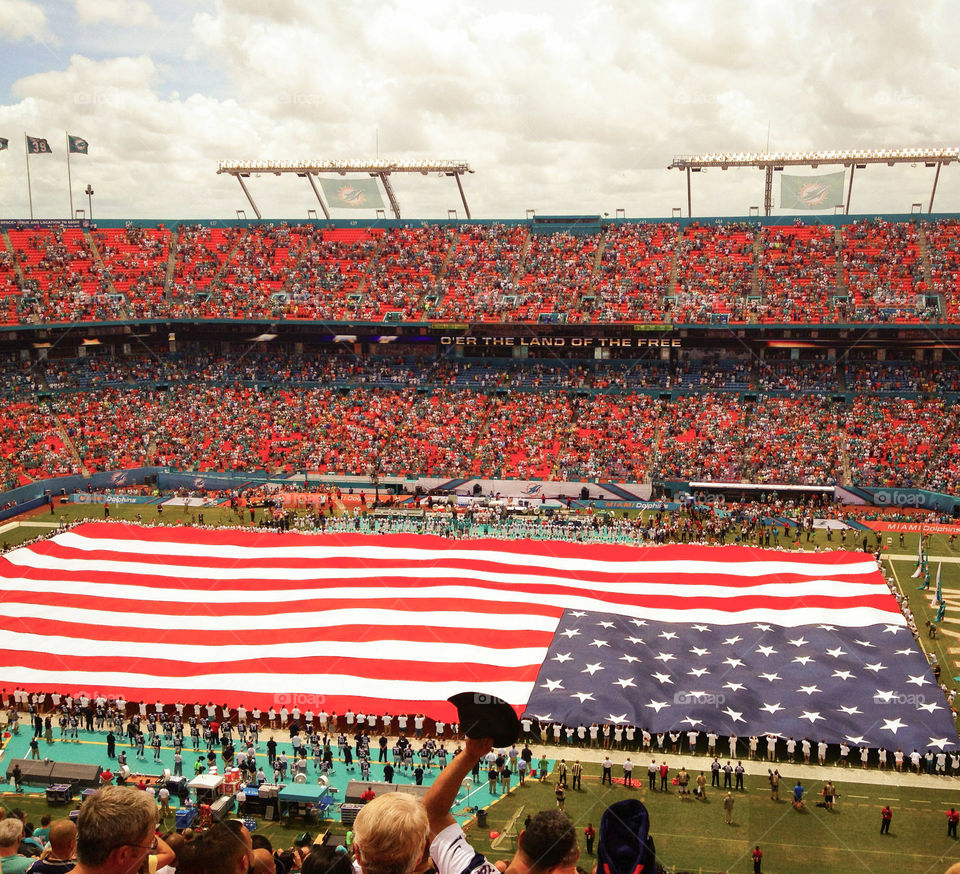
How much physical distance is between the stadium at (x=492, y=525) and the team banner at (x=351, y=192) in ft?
0.58

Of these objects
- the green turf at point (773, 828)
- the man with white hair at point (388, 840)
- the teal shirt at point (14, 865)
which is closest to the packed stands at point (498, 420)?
the green turf at point (773, 828)

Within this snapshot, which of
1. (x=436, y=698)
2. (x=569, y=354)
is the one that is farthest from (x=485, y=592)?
(x=569, y=354)

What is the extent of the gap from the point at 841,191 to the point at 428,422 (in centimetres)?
3315

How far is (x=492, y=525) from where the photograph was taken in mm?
43031

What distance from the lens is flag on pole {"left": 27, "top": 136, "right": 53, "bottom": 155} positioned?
65.7 metres

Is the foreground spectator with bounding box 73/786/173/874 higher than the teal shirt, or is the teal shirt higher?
the foreground spectator with bounding box 73/786/173/874

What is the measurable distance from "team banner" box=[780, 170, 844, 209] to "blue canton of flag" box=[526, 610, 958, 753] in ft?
139

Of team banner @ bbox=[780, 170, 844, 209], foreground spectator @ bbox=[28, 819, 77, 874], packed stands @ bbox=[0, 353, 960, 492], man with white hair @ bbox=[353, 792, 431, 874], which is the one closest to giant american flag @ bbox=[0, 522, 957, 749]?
packed stands @ bbox=[0, 353, 960, 492]

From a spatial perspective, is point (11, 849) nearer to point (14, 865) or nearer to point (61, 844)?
point (14, 865)

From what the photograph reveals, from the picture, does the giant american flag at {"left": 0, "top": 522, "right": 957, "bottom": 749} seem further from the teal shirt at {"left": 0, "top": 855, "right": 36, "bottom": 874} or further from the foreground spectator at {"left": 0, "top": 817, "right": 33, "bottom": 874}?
the teal shirt at {"left": 0, "top": 855, "right": 36, "bottom": 874}

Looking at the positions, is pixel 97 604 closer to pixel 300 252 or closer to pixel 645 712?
pixel 645 712

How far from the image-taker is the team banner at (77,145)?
6681 centimetres

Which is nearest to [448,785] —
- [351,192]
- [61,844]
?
[61,844]

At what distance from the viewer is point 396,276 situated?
218 ft
